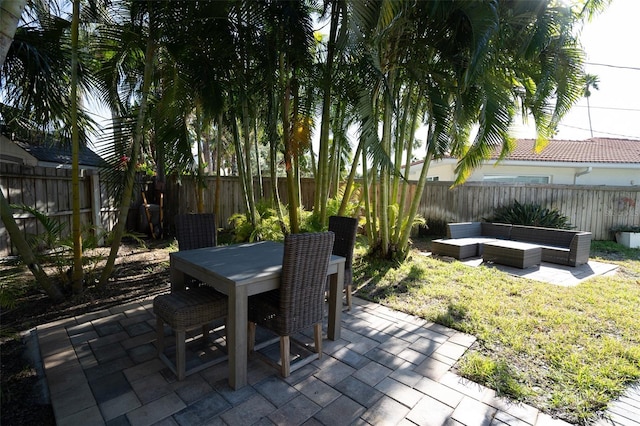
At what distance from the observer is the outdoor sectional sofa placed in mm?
5836

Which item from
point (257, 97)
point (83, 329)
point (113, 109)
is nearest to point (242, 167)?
point (257, 97)

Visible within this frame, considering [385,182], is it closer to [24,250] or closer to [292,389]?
[292,389]

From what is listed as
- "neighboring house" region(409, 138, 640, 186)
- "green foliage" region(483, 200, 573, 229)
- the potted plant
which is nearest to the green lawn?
"green foliage" region(483, 200, 573, 229)

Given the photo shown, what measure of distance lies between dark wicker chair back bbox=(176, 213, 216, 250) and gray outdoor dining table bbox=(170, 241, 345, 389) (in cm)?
48

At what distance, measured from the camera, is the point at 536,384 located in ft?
7.88

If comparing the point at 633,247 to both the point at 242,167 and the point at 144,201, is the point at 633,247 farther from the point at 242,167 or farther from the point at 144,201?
the point at 144,201

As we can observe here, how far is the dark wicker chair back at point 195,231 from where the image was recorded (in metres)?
3.54

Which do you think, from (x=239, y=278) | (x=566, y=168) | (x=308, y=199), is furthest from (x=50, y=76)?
(x=566, y=168)

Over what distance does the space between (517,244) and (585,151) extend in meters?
8.50

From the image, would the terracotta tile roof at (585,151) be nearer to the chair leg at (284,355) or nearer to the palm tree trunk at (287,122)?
the palm tree trunk at (287,122)

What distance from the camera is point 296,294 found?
242 cm

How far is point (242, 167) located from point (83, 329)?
425 centimetres

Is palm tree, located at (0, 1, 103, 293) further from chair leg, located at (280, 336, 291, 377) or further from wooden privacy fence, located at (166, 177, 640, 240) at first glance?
wooden privacy fence, located at (166, 177, 640, 240)

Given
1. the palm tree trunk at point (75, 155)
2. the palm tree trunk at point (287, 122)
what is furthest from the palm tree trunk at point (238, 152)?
the palm tree trunk at point (75, 155)
